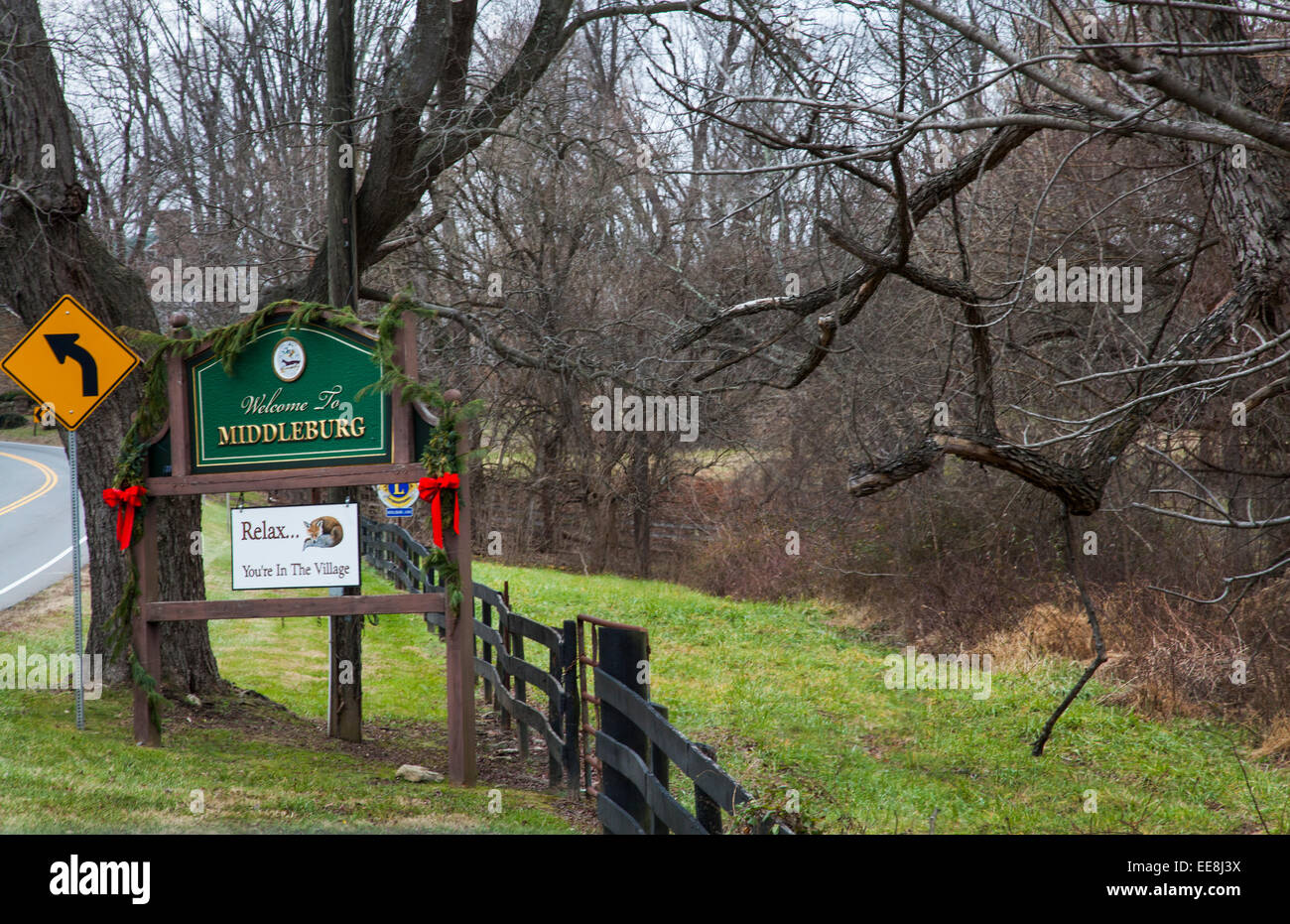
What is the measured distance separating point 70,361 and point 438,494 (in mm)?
3192

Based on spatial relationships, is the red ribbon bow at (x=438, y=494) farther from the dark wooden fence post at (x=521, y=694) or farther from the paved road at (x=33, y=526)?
the paved road at (x=33, y=526)

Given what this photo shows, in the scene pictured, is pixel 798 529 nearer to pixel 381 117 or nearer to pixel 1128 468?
pixel 1128 468

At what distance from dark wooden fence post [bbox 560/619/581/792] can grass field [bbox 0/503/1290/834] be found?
0.24 meters

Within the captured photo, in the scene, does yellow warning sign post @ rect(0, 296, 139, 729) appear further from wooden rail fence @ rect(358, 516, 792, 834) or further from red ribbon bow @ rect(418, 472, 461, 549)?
wooden rail fence @ rect(358, 516, 792, 834)

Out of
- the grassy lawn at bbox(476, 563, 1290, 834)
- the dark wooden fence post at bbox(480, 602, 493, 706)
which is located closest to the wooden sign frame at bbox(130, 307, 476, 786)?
the grassy lawn at bbox(476, 563, 1290, 834)

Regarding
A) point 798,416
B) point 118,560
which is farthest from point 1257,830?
point 798,416

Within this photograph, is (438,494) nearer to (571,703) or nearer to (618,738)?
(571,703)

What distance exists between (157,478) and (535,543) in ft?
70.3

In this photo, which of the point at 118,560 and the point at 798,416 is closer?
the point at 118,560

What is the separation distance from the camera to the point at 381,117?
9.27 meters

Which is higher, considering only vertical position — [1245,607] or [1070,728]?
[1245,607]

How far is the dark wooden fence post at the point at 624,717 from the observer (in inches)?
223

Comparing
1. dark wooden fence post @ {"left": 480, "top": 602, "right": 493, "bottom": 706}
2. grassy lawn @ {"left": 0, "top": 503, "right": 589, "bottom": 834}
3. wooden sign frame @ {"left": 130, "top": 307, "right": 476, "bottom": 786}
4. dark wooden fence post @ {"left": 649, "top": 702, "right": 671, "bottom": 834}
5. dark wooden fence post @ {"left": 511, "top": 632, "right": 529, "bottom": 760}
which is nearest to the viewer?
dark wooden fence post @ {"left": 649, "top": 702, "right": 671, "bottom": 834}

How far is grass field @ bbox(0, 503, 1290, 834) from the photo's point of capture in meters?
6.48
